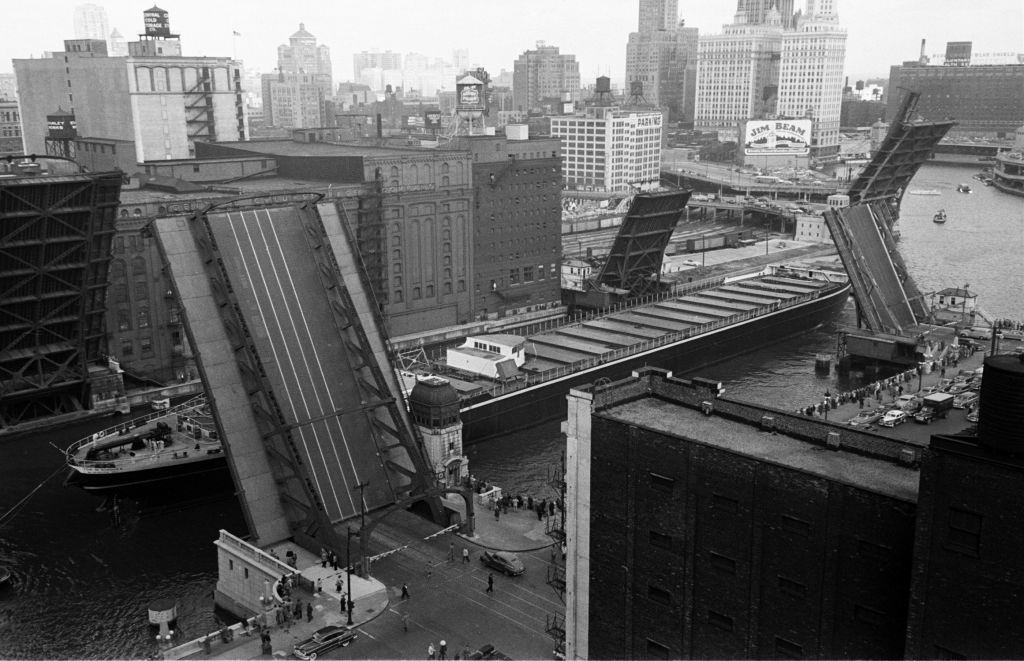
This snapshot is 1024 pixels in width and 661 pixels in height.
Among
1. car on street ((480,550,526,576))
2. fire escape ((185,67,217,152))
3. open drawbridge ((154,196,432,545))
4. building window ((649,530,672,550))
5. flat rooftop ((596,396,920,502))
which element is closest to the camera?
flat rooftop ((596,396,920,502))

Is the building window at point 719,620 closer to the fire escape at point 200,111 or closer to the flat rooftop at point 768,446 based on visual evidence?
the flat rooftop at point 768,446

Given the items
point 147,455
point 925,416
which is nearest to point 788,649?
point 925,416

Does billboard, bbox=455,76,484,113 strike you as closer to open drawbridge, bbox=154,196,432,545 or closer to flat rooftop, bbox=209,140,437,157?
flat rooftop, bbox=209,140,437,157

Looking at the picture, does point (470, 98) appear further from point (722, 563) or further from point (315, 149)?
point (722, 563)

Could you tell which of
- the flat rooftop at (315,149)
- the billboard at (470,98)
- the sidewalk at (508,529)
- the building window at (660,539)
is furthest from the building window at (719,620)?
the billboard at (470,98)

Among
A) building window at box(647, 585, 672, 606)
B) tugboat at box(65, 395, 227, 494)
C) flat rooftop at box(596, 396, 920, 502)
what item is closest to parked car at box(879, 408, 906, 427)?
flat rooftop at box(596, 396, 920, 502)
